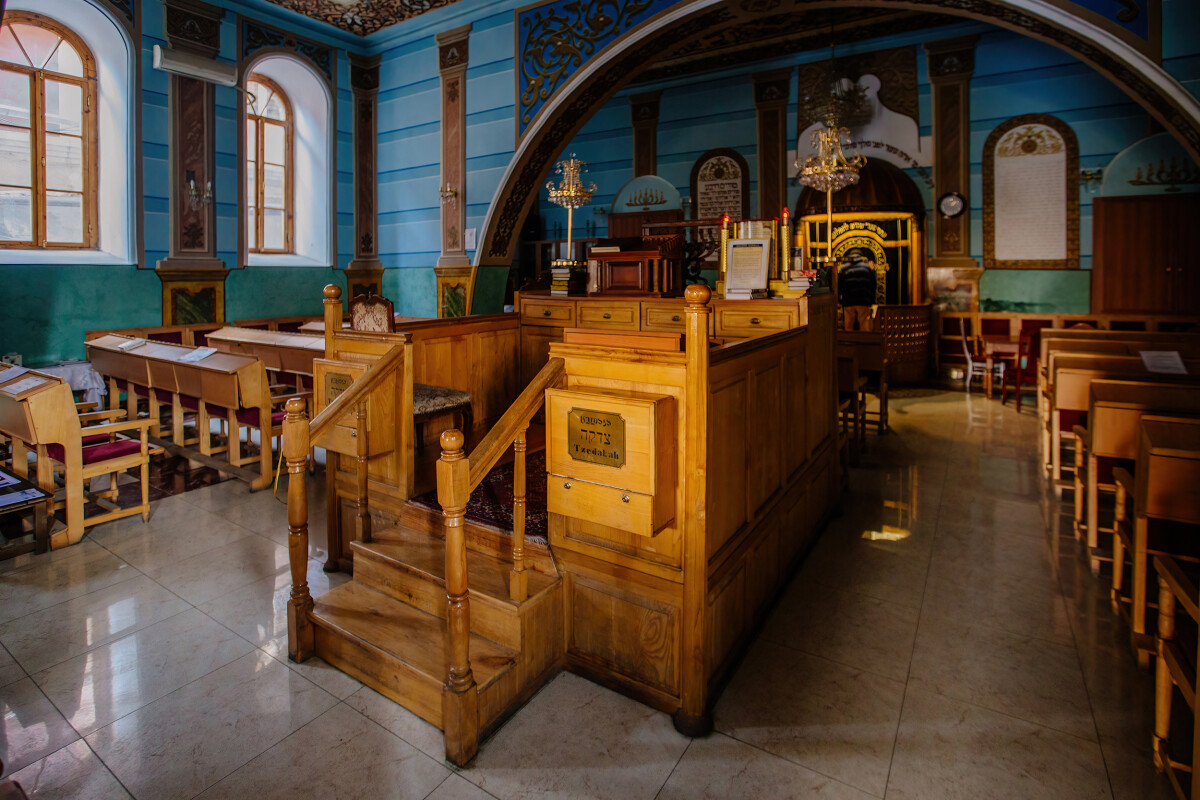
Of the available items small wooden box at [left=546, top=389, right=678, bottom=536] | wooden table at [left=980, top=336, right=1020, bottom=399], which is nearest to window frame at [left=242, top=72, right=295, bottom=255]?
small wooden box at [left=546, top=389, right=678, bottom=536]

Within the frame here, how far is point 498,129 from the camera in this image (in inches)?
307

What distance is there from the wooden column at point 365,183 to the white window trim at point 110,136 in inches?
105

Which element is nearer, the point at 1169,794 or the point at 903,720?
the point at 1169,794

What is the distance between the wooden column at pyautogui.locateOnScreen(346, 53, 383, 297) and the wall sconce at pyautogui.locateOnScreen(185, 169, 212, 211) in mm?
1949

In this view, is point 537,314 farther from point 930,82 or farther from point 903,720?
point 930,82

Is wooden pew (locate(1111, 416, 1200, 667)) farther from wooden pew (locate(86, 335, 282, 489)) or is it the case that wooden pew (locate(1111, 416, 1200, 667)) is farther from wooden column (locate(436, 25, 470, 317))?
wooden column (locate(436, 25, 470, 317))

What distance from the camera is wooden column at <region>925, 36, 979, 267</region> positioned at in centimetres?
921

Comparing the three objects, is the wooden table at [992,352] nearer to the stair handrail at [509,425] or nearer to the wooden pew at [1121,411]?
the wooden pew at [1121,411]

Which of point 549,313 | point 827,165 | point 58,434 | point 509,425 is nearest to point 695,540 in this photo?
point 509,425

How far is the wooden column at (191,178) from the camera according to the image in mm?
7406

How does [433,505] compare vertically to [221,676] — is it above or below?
above

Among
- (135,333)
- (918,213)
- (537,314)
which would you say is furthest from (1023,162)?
(135,333)

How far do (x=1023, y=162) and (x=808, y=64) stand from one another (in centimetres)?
335

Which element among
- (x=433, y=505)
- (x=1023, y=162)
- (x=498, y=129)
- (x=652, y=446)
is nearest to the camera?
(x=652, y=446)
